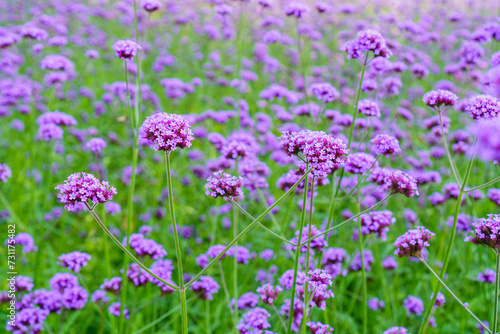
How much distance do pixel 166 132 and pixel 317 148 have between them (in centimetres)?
60

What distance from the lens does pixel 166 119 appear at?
175 centimetres

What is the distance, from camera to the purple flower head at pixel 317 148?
1698 mm

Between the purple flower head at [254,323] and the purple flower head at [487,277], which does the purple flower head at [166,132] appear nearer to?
the purple flower head at [254,323]

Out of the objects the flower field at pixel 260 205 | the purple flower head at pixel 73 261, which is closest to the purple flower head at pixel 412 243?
the flower field at pixel 260 205

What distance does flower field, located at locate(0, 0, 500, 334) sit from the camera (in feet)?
6.25

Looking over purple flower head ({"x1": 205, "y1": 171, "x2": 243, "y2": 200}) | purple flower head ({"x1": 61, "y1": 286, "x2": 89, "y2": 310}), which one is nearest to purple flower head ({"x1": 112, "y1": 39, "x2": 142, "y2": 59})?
purple flower head ({"x1": 205, "y1": 171, "x2": 243, "y2": 200})

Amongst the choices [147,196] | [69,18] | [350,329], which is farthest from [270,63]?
[69,18]

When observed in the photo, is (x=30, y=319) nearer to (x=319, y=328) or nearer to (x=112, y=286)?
(x=112, y=286)

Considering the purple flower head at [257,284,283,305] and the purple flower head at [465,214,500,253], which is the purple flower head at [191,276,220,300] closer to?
the purple flower head at [257,284,283,305]

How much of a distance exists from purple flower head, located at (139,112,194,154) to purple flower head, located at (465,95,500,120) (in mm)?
1266

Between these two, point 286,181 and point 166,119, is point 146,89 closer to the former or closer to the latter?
point 286,181

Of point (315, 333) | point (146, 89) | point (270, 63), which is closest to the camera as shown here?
point (315, 333)

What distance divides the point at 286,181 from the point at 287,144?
100cm

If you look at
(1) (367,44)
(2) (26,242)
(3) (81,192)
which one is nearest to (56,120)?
(2) (26,242)
